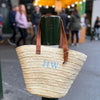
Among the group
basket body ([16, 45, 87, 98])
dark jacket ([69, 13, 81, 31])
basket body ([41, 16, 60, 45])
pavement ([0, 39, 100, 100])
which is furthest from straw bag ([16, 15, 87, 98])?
dark jacket ([69, 13, 81, 31])

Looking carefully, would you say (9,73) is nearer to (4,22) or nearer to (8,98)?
(8,98)

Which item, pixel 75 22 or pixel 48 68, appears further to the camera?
pixel 75 22

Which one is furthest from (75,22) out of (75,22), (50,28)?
(50,28)

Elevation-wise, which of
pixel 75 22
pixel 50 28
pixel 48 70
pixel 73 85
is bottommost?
pixel 73 85

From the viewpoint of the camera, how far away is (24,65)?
167 centimetres

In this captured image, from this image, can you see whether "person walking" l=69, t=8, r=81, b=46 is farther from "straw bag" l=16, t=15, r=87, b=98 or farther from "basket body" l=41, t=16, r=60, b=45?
"straw bag" l=16, t=15, r=87, b=98

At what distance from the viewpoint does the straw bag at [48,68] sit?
62.6 inches

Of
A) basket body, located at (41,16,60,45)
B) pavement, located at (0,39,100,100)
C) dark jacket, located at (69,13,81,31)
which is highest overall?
basket body, located at (41,16,60,45)

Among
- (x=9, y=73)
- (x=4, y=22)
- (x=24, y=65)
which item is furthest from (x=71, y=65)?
(x=4, y=22)

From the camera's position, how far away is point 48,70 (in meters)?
1.61

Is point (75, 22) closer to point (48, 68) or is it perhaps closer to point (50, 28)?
point (50, 28)

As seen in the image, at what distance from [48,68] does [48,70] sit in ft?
0.06

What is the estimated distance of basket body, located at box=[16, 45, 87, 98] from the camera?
1.59 m

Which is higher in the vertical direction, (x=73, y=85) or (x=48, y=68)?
(x=48, y=68)
